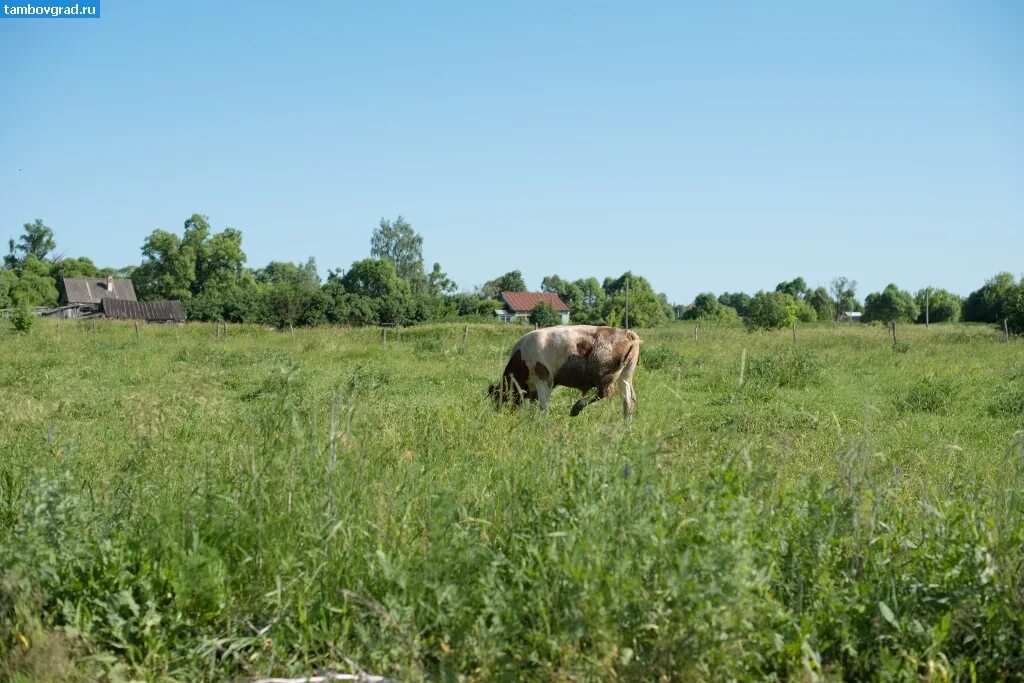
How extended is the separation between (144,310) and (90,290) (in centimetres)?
2271

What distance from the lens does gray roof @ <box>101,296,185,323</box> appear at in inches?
2657

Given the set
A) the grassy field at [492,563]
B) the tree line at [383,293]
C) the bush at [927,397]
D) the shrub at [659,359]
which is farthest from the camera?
the tree line at [383,293]

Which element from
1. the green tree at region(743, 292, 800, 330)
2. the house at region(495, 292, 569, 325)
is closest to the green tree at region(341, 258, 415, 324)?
the house at region(495, 292, 569, 325)

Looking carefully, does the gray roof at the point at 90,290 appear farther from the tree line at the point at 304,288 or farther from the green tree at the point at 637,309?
the green tree at the point at 637,309

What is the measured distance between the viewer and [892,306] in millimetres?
99500

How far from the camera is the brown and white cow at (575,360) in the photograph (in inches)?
457

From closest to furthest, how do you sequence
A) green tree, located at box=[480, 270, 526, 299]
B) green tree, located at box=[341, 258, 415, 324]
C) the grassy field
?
the grassy field, green tree, located at box=[341, 258, 415, 324], green tree, located at box=[480, 270, 526, 299]

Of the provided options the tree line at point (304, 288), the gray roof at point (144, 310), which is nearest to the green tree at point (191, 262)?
the tree line at point (304, 288)

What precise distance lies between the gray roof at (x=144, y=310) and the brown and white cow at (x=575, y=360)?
60766 millimetres

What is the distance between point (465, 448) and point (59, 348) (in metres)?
21.0

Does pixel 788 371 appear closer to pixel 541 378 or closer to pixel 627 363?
pixel 627 363

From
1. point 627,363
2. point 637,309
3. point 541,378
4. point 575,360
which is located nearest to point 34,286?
point 637,309

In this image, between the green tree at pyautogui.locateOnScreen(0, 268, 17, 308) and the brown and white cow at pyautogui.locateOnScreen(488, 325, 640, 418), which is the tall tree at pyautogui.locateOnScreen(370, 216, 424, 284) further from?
the brown and white cow at pyautogui.locateOnScreen(488, 325, 640, 418)

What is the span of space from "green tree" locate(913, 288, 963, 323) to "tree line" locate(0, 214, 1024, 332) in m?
0.15
